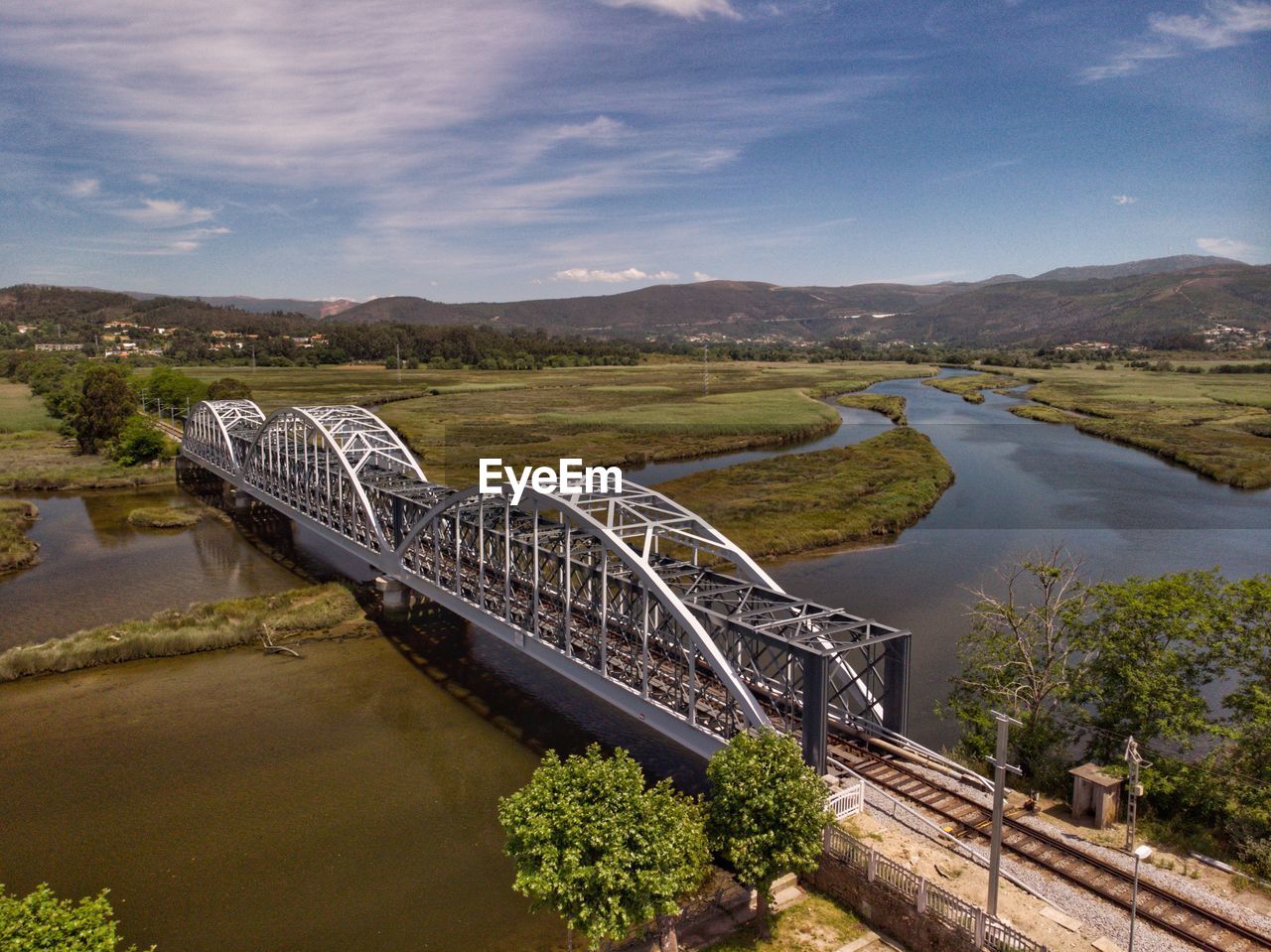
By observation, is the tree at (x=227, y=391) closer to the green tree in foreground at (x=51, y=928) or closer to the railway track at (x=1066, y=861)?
the green tree in foreground at (x=51, y=928)

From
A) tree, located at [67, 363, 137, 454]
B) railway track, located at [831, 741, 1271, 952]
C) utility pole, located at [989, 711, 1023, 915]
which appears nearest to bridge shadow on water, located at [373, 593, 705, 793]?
railway track, located at [831, 741, 1271, 952]

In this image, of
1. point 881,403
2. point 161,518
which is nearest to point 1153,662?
point 161,518

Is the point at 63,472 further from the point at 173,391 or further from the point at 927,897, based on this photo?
the point at 927,897

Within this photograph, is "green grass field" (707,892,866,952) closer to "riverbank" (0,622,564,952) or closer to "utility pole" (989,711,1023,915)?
"utility pole" (989,711,1023,915)

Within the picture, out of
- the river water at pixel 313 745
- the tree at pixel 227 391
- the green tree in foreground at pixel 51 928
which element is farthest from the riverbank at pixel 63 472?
the green tree in foreground at pixel 51 928

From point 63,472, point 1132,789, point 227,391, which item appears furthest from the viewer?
point 227,391
